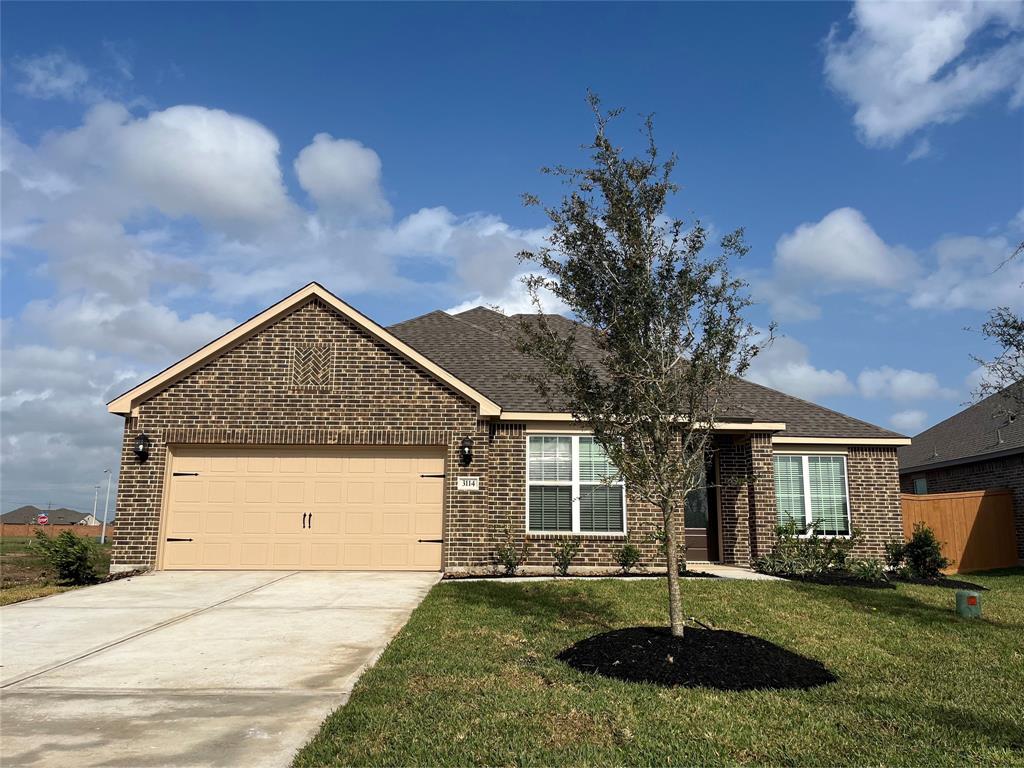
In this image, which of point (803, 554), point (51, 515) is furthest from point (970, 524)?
point (51, 515)

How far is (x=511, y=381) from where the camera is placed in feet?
51.4

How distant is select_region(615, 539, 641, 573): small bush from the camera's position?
1333 centimetres

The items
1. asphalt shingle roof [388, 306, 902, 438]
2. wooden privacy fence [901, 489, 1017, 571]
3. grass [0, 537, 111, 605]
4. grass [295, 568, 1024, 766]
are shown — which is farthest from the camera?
wooden privacy fence [901, 489, 1017, 571]

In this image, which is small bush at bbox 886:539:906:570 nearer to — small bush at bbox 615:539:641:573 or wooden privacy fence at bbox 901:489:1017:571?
wooden privacy fence at bbox 901:489:1017:571

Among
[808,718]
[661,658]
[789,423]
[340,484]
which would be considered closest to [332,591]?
[340,484]

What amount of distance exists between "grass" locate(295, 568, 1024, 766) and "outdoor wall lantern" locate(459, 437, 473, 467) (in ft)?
14.9

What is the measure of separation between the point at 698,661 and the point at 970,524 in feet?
49.2

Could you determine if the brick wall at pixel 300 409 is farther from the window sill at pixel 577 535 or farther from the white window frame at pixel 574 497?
the window sill at pixel 577 535

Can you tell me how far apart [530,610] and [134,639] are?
4.69 meters

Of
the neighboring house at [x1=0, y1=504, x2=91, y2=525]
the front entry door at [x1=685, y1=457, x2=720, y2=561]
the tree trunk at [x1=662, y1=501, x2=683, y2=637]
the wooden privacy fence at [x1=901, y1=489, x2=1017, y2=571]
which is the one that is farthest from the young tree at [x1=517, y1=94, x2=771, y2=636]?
the neighboring house at [x1=0, y1=504, x2=91, y2=525]

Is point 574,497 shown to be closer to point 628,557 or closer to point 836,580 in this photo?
point 628,557

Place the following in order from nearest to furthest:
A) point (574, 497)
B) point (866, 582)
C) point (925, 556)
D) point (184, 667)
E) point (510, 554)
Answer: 1. point (184, 667)
2. point (866, 582)
3. point (510, 554)
4. point (574, 497)
5. point (925, 556)

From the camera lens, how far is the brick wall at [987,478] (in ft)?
60.7

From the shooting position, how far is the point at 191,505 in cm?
1365
